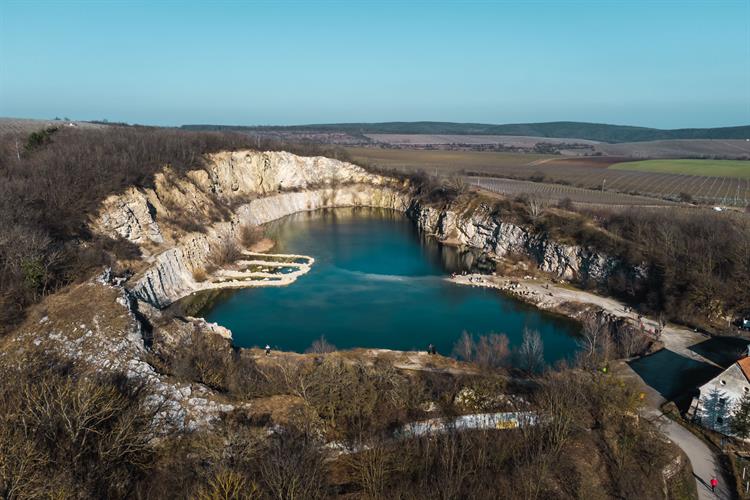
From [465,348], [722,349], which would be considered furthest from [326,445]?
Answer: [722,349]

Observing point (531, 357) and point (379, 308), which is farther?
point (379, 308)

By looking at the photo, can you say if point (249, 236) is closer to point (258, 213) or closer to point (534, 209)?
point (258, 213)

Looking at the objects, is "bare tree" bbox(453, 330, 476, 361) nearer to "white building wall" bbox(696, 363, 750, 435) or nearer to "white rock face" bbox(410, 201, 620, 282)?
"white building wall" bbox(696, 363, 750, 435)

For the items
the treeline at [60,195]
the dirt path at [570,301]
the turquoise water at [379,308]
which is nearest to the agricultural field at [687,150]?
the dirt path at [570,301]

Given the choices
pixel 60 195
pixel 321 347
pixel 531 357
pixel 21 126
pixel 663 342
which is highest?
pixel 21 126

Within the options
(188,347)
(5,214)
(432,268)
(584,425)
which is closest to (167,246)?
(5,214)

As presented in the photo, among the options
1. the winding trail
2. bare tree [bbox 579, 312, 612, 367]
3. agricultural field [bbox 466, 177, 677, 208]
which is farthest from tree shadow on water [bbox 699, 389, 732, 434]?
agricultural field [bbox 466, 177, 677, 208]
